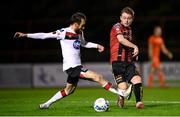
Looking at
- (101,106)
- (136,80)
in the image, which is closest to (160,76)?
(136,80)

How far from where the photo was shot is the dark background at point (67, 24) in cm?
2673

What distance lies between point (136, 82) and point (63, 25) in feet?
47.4

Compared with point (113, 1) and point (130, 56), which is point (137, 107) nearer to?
point (130, 56)

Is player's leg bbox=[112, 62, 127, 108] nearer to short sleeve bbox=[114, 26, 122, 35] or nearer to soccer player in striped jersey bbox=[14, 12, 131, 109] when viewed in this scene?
soccer player in striped jersey bbox=[14, 12, 131, 109]

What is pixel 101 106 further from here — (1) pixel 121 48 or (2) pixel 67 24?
(2) pixel 67 24

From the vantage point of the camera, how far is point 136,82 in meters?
12.8

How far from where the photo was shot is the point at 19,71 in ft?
84.4

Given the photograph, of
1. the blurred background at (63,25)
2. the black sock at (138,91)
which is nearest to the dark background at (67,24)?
the blurred background at (63,25)

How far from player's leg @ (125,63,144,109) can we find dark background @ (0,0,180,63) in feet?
43.2

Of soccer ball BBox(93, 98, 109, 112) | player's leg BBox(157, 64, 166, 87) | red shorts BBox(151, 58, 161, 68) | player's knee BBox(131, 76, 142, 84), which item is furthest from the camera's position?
red shorts BBox(151, 58, 161, 68)

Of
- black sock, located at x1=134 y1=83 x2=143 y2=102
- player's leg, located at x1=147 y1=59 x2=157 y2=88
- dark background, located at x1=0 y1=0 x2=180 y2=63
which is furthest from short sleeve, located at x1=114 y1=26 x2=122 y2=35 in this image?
dark background, located at x1=0 y1=0 x2=180 y2=63

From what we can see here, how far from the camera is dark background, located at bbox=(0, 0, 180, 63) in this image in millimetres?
26734

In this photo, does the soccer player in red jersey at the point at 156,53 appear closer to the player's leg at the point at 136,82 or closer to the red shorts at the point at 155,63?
the red shorts at the point at 155,63

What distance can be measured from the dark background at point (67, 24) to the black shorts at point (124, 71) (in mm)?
13013
